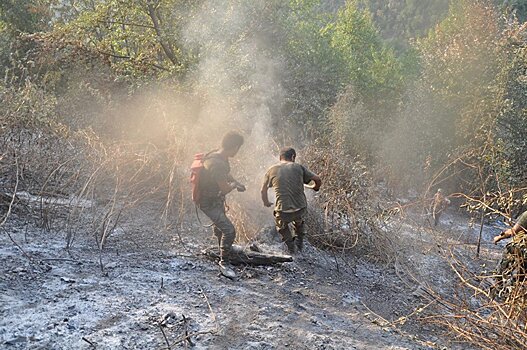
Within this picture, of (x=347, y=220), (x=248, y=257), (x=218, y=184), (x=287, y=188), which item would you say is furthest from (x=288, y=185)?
(x=347, y=220)

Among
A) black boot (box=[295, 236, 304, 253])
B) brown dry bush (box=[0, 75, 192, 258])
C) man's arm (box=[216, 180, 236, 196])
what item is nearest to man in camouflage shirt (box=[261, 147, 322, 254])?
black boot (box=[295, 236, 304, 253])

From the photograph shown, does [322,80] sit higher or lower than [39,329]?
higher

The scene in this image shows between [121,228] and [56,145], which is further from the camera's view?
[56,145]

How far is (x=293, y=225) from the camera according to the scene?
6098 mm

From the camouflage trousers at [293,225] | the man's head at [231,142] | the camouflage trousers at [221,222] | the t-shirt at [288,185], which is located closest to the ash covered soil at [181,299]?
the camouflage trousers at [293,225]

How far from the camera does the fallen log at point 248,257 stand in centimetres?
527

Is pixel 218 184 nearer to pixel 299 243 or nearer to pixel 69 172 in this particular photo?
pixel 299 243

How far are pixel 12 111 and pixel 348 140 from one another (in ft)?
31.9

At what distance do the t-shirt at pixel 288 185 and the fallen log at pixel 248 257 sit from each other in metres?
0.66

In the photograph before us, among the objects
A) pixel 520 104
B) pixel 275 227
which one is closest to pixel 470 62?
pixel 520 104

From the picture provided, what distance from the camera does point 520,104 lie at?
13547 mm

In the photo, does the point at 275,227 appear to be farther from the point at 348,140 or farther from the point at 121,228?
the point at 348,140

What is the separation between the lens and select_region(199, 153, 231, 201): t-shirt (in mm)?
4891

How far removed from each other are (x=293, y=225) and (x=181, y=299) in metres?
2.25
